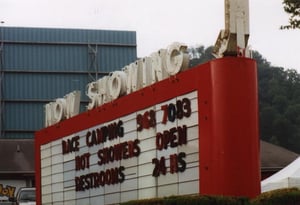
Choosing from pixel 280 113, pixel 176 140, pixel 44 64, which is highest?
pixel 44 64

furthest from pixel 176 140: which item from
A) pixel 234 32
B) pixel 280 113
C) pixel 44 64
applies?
pixel 280 113

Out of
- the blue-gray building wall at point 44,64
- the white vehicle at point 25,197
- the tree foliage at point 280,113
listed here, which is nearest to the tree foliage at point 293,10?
the white vehicle at point 25,197

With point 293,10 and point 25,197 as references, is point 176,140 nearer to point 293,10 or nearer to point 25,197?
point 293,10

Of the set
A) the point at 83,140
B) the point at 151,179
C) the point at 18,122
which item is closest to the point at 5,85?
the point at 18,122

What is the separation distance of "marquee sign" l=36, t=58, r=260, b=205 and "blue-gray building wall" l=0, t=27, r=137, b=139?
29770 millimetres

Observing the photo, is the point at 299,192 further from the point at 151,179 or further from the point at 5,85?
the point at 5,85

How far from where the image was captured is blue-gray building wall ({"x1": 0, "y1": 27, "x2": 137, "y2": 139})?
180 ft

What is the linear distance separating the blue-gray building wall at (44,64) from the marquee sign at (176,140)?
2977 centimetres

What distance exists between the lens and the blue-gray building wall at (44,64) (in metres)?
54.9

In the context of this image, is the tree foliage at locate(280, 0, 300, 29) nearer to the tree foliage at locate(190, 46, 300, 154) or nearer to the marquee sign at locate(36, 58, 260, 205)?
the marquee sign at locate(36, 58, 260, 205)

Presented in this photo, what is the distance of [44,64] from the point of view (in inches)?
2173

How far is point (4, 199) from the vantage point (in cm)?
4169

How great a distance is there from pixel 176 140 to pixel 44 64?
3727 cm

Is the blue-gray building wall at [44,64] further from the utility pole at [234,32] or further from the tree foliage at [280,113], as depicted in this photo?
the utility pole at [234,32]
